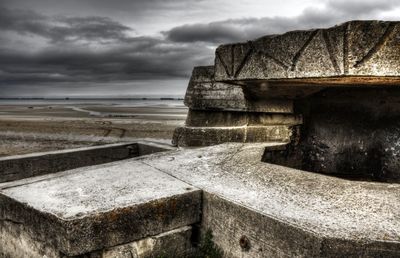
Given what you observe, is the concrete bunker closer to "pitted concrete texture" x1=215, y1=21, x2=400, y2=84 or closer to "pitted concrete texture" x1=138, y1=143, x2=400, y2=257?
"pitted concrete texture" x1=215, y1=21, x2=400, y2=84

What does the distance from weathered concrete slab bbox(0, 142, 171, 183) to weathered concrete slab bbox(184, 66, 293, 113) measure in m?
0.64

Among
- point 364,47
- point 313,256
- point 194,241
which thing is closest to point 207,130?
point 194,241

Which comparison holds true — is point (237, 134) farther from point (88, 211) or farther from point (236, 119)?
point (88, 211)

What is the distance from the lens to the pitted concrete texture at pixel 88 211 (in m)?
1.59

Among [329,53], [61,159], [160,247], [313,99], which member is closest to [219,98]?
[313,99]

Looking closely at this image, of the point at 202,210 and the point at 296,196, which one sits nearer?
the point at 296,196

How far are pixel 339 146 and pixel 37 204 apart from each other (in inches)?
93.0

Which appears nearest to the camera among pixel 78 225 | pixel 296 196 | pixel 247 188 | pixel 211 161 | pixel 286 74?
pixel 78 225

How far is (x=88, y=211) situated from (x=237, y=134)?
1892 millimetres

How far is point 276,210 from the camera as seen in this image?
1.56 meters

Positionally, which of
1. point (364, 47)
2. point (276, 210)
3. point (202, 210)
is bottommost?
point (202, 210)

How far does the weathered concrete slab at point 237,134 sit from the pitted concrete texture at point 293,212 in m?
0.89

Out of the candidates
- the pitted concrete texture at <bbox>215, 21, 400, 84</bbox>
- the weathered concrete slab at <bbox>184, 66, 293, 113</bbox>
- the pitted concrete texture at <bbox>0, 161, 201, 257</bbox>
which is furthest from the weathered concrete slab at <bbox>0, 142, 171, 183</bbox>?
the pitted concrete texture at <bbox>215, 21, 400, 84</bbox>

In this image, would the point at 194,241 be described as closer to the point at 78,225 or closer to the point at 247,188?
the point at 247,188
